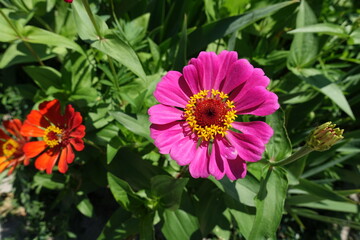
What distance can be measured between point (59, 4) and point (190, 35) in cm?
59

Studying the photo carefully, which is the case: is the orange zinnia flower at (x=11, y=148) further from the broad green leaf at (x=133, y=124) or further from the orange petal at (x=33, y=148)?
the broad green leaf at (x=133, y=124)

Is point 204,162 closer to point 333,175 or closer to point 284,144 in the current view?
point 284,144

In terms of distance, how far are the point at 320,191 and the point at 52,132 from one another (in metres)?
1.02

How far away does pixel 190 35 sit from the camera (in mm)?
1356

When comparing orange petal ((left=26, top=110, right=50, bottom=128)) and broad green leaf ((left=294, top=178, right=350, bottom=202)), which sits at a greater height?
orange petal ((left=26, top=110, right=50, bottom=128))

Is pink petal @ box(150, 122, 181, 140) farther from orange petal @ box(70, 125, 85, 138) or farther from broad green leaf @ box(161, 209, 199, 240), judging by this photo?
broad green leaf @ box(161, 209, 199, 240)

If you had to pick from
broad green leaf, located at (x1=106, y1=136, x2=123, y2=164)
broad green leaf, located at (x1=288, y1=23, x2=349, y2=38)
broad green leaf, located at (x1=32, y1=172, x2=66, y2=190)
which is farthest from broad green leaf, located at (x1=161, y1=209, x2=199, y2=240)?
broad green leaf, located at (x1=288, y1=23, x2=349, y2=38)

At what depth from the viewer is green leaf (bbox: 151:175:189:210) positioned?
1002mm

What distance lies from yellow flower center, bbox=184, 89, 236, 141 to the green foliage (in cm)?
16

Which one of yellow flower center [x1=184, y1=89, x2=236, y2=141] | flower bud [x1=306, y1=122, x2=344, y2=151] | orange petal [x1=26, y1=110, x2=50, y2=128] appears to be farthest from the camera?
orange petal [x1=26, y1=110, x2=50, y2=128]

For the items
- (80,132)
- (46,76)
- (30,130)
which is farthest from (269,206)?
(46,76)

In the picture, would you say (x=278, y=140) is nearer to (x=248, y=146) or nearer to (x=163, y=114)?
(x=248, y=146)

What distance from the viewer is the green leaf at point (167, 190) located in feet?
3.29

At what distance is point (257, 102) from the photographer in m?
0.81
